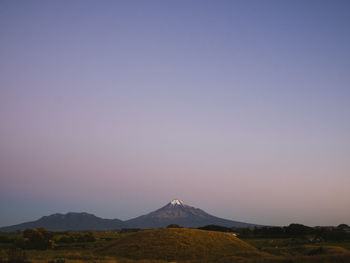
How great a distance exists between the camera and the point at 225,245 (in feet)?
159

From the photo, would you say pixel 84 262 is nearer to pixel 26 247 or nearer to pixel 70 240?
pixel 26 247

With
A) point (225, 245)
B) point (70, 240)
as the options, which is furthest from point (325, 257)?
point (70, 240)

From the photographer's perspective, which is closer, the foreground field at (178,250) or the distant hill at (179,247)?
the foreground field at (178,250)

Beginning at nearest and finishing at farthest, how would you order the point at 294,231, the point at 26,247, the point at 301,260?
the point at 301,260 → the point at 26,247 → the point at 294,231

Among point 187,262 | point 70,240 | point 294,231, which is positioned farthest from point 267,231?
point 187,262

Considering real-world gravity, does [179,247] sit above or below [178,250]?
above

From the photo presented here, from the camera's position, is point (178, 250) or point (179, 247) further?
point (179, 247)

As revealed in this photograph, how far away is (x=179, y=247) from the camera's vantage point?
151 ft

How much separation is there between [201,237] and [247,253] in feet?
27.9

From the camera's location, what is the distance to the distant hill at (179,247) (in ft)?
142

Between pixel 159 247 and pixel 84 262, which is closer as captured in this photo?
pixel 84 262

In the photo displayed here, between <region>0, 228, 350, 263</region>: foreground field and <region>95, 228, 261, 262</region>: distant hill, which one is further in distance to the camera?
<region>95, 228, 261, 262</region>: distant hill

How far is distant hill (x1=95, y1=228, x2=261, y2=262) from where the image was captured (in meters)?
43.3

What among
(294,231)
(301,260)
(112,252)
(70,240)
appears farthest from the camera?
(294,231)
